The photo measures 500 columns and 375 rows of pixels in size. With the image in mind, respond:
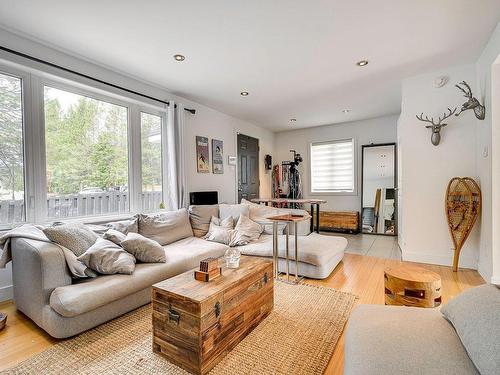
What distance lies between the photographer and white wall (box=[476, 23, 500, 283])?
2.49 meters

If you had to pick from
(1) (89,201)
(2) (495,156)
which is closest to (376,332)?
(2) (495,156)

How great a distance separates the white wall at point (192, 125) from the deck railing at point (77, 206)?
0.54 metres

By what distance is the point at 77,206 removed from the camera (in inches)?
113

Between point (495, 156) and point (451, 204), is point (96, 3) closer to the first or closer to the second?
point (495, 156)

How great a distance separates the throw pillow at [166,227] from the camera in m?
2.90

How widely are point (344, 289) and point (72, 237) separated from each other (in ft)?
8.34

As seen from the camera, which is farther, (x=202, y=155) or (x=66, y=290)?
(x=202, y=155)

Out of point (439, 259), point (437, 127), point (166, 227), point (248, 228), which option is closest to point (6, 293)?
point (166, 227)

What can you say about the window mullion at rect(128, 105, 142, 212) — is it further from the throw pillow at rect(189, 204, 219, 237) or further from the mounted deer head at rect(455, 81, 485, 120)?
the mounted deer head at rect(455, 81, 485, 120)

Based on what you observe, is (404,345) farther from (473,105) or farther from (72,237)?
(473,105)

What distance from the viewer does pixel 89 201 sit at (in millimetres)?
2969

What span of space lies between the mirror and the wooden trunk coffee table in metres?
4.42

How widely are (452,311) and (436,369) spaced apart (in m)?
0.38

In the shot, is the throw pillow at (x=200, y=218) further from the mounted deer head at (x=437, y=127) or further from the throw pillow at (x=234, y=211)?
the mounted deer head at (x=437, y=127)
